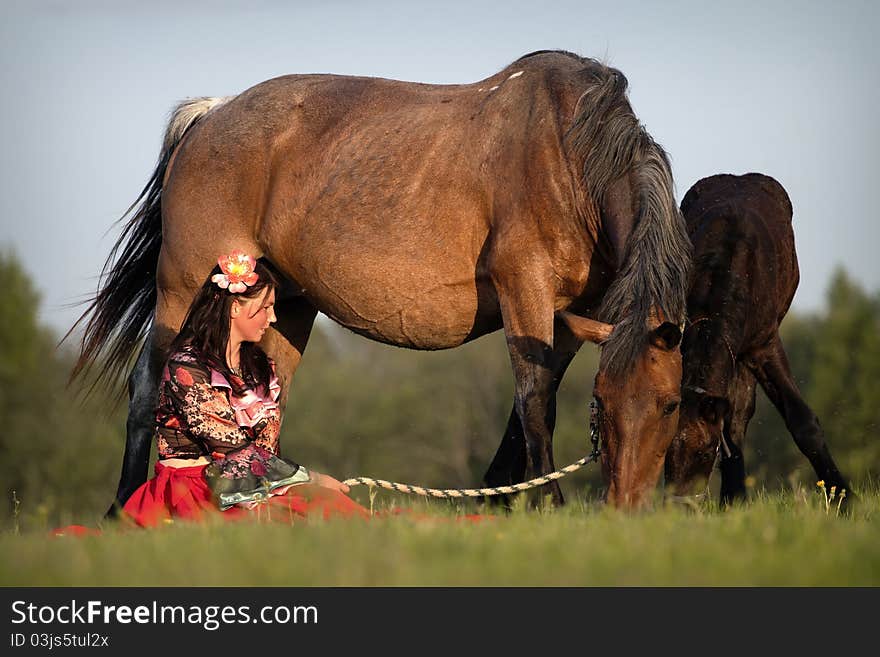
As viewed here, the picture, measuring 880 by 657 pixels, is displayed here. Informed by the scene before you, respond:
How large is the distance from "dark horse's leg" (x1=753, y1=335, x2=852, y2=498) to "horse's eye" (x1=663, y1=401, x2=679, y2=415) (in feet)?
6.33

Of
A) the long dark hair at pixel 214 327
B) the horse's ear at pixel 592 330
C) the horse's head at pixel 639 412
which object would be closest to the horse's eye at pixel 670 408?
the horse's head at pixel 639 412

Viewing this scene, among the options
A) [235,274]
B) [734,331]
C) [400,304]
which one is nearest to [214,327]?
[235,274]

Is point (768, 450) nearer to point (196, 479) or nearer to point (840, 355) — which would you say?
point (840, 355)

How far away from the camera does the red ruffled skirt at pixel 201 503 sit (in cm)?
→ 493

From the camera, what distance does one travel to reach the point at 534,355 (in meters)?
6.13

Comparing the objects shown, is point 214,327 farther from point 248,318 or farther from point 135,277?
point 135,277

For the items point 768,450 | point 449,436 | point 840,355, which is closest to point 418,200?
point 768,450

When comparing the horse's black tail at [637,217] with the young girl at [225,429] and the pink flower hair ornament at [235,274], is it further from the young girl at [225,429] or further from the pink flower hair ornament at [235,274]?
the pink flower hair ornament at [235,274]

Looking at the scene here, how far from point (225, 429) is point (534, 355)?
1876mm

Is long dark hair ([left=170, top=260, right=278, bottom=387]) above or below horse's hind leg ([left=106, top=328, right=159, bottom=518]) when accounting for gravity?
above

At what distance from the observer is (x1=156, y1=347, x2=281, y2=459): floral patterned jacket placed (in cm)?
518

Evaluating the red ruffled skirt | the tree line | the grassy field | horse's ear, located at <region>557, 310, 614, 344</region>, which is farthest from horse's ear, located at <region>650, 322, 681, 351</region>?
the tree line

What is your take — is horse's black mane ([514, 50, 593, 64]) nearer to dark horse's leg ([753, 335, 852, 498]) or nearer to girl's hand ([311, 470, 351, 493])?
dark horse's leg ([753, 335, 852, 498])

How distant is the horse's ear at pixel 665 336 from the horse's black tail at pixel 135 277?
177 inches
